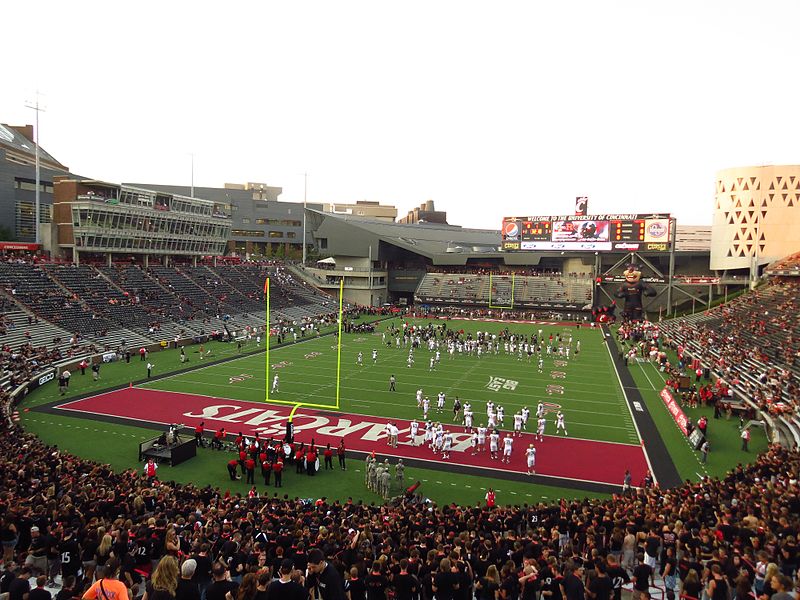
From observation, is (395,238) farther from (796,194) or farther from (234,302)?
(796,194)

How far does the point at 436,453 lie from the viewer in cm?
1744

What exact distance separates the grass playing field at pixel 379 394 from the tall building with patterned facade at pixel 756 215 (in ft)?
69.1

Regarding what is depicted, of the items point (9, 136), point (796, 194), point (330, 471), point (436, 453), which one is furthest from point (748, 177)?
Answer: point (9, 136)

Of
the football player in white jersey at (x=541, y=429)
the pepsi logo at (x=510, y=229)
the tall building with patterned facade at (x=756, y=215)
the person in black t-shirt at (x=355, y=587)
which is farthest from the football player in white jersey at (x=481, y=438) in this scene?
the pepsi logo at (x=510, y=229)

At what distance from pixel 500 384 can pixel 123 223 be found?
3325 centimetres

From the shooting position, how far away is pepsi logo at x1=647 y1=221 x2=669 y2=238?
51.6m

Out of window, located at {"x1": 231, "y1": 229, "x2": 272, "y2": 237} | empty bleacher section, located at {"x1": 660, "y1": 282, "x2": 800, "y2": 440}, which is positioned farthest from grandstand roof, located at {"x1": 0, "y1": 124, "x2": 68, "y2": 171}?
empty bleacher section, located at {"x1": 660, "y1": 282, "x2": 800, "y2": 440}

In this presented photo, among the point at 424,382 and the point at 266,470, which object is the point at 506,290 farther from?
the point at 266,470

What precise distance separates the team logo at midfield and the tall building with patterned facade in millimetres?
33391

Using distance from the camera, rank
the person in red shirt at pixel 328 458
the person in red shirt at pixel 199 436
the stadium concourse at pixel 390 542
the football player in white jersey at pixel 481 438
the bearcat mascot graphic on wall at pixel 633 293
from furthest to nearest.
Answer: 1. the bearcat mascot graphic on wall at pixel 633 293
2. the football player in white jersey at pixel 481 438
3. the person in red shirt at pixel 199 436
4. the person in red shirt at pixel 328 458
5. the stadium concourse at pixel 390 542

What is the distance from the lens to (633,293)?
53688 millimetres

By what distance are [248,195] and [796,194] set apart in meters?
70.5

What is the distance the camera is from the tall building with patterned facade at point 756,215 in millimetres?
47812

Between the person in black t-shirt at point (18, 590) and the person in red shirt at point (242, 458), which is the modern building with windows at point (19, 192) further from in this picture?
the person in black t-shirt at point (18, 590)
